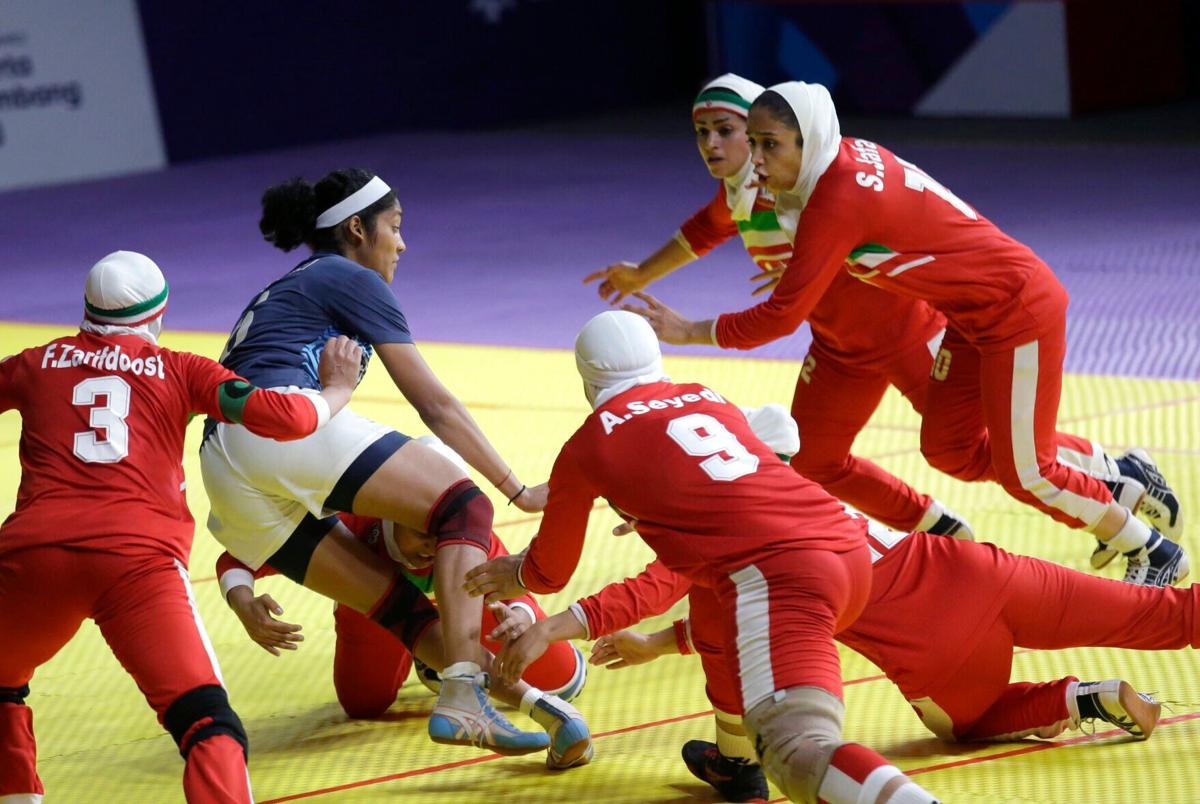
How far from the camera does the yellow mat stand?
4348 mm

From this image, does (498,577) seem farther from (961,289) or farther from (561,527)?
(961,289)

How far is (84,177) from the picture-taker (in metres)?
18.6

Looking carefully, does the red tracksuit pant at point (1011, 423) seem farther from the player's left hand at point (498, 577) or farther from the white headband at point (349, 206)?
the white headband at point (349, 206)

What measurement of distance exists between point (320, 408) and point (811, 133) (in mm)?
1671

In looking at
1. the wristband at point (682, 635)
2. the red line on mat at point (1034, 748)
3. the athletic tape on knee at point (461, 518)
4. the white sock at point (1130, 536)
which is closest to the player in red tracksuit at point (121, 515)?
the athletic tape on knee at point (461, 518)

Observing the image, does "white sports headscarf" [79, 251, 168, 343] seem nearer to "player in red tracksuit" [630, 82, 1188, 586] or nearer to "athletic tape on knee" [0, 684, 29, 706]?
"athletic tape on knee" [0, 684, 29, 706]

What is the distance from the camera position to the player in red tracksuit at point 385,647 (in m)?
5.10

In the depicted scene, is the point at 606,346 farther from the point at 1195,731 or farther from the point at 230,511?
the point at 1195,731

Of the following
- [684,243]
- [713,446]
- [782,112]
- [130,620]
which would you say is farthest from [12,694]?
[684,243]

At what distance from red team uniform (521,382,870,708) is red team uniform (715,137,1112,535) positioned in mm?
1013

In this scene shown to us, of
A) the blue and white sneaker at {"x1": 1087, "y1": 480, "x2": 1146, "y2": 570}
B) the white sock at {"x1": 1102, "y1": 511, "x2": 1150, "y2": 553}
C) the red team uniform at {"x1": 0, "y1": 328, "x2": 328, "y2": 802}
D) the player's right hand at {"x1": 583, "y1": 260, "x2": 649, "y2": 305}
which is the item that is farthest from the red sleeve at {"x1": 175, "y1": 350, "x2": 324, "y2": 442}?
the blue and white sneaker at {"x1": 1087, "y1": 480, "x2": 1146, "y2": 570}

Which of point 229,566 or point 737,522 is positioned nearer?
point 737,522

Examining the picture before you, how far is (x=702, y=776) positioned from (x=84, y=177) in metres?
15.6

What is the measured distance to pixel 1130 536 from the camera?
5520 mm
